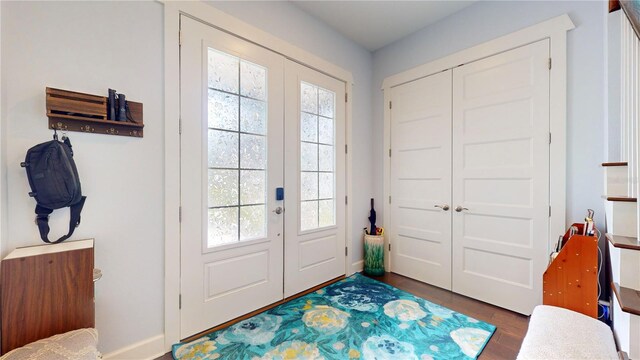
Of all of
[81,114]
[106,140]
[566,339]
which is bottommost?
[566,339]

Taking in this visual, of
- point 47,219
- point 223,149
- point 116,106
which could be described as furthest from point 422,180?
point 47,219

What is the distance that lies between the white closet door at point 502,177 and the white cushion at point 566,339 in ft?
3.14

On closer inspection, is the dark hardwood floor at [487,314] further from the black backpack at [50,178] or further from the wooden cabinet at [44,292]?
the black backpack at [50,178]

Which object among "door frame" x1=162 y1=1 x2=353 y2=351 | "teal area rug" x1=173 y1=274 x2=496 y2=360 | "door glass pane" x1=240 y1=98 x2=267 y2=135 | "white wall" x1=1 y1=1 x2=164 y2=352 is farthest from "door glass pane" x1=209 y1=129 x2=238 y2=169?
"teal area rug" x1=173 y1=274 x2=496 y2=360

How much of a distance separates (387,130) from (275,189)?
67.3 inches

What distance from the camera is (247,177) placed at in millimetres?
2203

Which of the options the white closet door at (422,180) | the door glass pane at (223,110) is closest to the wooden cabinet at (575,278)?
the white closet door at (422,180)

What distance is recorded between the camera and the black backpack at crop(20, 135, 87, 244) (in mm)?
1274

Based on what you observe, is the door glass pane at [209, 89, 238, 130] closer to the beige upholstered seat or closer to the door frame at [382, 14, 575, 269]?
the beige upholstered seat

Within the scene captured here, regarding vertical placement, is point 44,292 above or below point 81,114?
below

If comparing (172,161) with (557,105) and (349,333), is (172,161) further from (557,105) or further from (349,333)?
(557,105)

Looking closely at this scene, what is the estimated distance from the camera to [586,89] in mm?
1969

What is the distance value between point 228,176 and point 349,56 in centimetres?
215

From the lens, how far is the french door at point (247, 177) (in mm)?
1896
